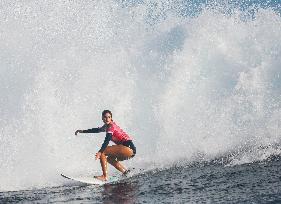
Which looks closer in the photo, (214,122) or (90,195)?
(90,195)

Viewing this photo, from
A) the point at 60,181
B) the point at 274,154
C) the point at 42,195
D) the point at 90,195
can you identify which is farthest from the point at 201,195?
the point at 60,181

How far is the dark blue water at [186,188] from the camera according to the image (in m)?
7.28

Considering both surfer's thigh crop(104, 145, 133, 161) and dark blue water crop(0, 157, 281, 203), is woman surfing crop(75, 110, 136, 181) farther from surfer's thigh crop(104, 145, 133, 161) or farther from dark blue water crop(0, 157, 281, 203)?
dark blue water crop(0, 157, 281, 203)

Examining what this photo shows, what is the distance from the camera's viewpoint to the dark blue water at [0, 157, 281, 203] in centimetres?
728

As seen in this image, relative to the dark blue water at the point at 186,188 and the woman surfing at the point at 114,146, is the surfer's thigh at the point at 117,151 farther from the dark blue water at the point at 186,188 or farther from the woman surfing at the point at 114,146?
the dark blue water at the point at 186,188

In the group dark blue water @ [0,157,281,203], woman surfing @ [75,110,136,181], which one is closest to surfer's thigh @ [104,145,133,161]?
woman surfing @ [75,110,136,181]

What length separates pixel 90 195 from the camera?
9.02m

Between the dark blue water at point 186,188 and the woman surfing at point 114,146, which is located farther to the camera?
the woman surfing at point 114,146

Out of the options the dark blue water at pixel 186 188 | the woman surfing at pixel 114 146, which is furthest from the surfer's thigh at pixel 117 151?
the dark blue water at pixel 186 188

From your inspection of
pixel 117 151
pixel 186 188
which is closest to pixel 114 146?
pixel 117 151

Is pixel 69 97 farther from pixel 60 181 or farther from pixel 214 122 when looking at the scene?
pixel 60 181

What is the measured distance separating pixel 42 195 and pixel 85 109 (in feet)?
36.8

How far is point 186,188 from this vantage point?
8.61 metres

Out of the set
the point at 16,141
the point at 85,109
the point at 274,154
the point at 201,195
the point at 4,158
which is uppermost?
the point at 85,109
